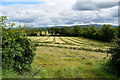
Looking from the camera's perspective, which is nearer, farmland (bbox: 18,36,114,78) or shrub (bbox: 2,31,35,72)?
shrub (bbox: 2,31,35,72)

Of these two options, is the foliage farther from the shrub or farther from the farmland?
the farmland

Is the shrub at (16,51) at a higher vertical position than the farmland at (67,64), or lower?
higher

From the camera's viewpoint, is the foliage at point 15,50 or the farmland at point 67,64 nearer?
the foliage at point 15,50

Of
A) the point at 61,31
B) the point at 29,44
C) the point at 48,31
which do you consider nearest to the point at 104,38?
the point at 61,31

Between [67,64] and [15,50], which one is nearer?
[15,50]

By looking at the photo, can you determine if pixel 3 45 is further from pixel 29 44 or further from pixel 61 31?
pixel 61 31

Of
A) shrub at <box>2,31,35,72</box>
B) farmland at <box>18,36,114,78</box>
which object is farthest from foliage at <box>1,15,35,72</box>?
farmland at <box>18,36,114,78</box>

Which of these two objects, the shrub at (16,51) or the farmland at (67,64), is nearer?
the shrub at (16,51)

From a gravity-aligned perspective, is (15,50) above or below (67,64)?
above

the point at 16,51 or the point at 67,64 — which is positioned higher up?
the point at 16,51

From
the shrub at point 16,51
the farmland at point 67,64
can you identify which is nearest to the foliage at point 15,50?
the shrub at point 16,51

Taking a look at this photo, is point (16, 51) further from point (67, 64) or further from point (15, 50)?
point (67, 64)

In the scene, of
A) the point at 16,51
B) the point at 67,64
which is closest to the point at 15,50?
the point at 16,51

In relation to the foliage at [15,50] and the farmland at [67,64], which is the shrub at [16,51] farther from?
the farmland at [67,64]
